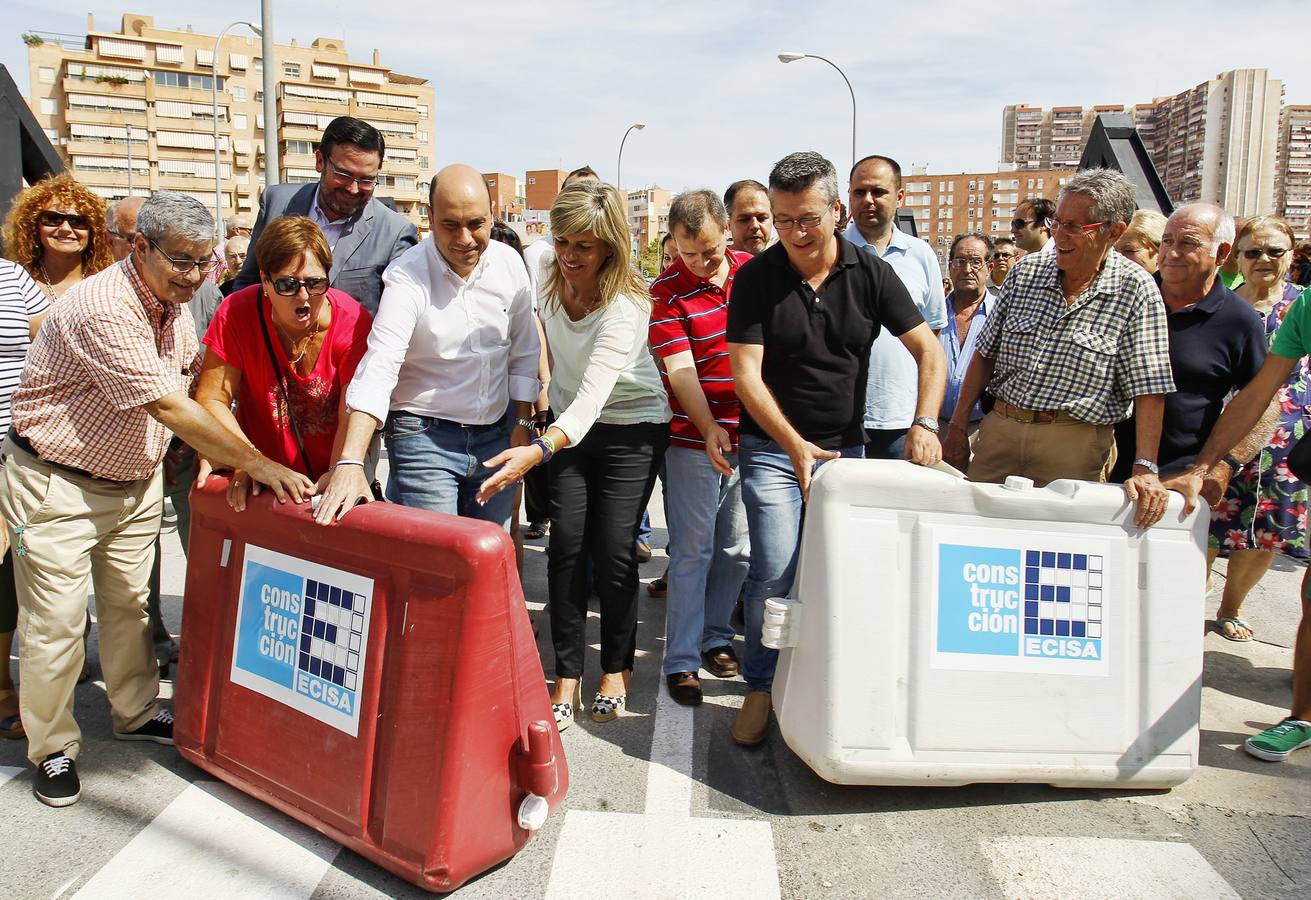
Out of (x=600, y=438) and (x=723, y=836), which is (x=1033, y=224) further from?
(x=723, y=836)

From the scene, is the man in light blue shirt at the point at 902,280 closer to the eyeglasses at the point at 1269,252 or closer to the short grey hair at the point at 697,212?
the short grey hair at the point at 697,212

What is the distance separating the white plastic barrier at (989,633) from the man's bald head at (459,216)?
1.49 meters

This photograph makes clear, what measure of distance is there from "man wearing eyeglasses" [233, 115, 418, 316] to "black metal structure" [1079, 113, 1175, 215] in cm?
522

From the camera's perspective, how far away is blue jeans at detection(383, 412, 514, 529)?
→ 11.0 feet

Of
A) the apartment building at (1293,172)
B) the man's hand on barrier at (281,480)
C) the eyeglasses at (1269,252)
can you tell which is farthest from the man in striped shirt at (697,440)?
the apartment building at (1293,172)

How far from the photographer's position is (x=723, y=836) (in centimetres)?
285

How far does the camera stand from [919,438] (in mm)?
3393

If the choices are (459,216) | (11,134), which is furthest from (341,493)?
(11,134)

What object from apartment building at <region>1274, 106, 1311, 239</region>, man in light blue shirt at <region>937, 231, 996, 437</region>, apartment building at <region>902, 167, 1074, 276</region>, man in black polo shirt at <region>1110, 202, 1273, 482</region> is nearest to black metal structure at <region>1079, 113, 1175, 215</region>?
man in light blue shirt at <region>937, 231, 996, 437</region>

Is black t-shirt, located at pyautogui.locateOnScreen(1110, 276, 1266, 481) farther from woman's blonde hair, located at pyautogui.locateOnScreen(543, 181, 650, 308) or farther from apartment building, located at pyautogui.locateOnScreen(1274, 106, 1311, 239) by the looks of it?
apartment building, located at pyautogui.locateOnScreen(1274, 106, 1311, 239)

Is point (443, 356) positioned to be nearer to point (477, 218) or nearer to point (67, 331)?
point (477, 218)

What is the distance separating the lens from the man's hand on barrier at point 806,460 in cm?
333

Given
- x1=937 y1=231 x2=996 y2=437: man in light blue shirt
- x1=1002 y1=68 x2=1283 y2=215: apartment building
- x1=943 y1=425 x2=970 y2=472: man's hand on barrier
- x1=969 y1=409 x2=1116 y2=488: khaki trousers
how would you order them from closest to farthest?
x1=969 y1=409 x2=1116 y2=488: khaki trousers, x1=943 y1=425 x2=970 y2=472: man's hand on barrier, x1=937 y1=231 x2=996 y2=437: man in light blue shirt, x1=1002 y1=68 x2=1283 y2=215: apartment building

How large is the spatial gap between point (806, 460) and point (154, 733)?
8.68 ft
